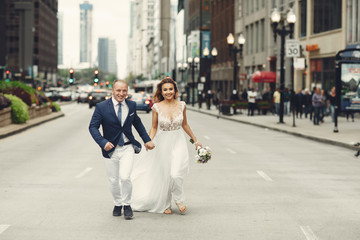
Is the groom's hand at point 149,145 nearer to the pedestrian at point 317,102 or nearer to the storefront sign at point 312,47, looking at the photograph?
the pedestrian at point 317,102

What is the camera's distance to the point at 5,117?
29.2 metres

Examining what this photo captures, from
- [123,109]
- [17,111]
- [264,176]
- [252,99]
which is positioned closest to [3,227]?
[123,109]

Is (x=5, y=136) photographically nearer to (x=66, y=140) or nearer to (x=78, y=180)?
(x=66, y=140)

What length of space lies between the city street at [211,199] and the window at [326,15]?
26.9 m

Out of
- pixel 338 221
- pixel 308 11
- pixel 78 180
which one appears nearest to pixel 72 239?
pixel 338 221

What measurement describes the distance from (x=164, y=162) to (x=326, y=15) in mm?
39764

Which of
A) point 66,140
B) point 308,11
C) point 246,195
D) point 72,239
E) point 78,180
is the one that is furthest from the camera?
point 308,11

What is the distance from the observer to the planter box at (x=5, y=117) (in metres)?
28.4

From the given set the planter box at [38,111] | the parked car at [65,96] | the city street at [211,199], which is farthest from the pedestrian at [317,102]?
the parked car at [65,96]

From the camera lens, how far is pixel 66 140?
23.7 m

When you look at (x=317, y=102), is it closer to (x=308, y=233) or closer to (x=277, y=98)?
(x=277, y=98)

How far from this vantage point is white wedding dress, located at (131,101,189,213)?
880cm

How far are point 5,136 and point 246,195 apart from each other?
1595 centimetres

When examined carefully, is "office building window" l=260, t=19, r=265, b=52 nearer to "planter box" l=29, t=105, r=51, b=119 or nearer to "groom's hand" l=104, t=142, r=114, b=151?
"planter box" l=29, t=105, r=51, b=119
